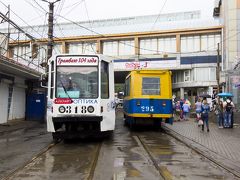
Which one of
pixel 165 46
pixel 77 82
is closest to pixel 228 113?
pixel 77 82

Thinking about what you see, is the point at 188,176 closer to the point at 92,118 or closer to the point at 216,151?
the point at 216,151

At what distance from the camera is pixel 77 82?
51.4 ft

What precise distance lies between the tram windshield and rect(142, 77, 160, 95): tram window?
6.28 meters

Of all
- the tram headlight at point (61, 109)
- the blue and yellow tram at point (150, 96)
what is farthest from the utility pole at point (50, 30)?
the tram headlight at point (61, 109)

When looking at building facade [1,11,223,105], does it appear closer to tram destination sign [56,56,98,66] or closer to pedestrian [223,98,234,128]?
pedestrian [223,98,234,128]

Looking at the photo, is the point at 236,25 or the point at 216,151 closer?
the point at 216,151

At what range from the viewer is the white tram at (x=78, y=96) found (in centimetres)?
1519

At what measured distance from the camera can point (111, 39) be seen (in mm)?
63594

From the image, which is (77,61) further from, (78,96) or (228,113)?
(228,113)

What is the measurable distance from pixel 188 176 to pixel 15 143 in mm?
9090

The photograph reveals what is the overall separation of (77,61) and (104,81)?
128 centimetres

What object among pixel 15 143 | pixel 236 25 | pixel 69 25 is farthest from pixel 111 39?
pixel 15 143

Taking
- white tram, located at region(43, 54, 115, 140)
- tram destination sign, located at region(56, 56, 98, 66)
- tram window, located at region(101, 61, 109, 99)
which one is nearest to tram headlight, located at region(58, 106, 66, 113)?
white tram, located at region(43, 54, 115, 140)

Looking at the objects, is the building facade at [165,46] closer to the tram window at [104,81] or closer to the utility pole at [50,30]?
the utility pole at [50,30]
